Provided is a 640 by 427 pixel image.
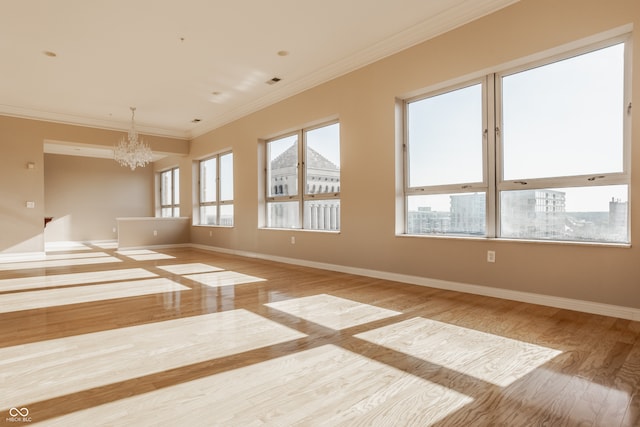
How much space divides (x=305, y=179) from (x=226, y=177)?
2750 millimetres

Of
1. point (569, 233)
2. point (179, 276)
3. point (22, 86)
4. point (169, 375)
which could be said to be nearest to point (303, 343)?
point (169, 375)

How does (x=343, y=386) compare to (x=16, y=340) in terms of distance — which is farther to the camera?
(x=16, y=340)

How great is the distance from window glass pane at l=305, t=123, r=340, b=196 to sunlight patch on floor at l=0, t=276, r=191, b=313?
98.8 inches

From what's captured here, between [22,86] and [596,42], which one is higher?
[22,86]

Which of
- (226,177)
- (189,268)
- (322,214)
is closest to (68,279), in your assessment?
(189,268)

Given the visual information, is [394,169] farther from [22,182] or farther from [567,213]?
[22,182]

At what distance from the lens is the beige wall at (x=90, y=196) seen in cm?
990

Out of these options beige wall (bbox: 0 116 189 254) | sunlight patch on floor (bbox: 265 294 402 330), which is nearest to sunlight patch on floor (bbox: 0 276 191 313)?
sunlight patch on floor (bbox: 265 294 402 330)

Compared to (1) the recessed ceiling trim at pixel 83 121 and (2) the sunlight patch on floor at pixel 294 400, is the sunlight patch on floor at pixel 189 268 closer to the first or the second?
(2) the sunlight patch on floor at pixel 294 400

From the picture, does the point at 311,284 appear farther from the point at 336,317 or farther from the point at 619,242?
the point at 619,242

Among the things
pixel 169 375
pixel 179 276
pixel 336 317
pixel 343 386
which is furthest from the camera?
pixel 179 276

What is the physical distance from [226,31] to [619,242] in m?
4.31

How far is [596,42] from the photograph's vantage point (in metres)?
3.01

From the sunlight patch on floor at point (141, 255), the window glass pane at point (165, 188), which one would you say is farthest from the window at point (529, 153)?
the window glass pane at point (165, 188)
